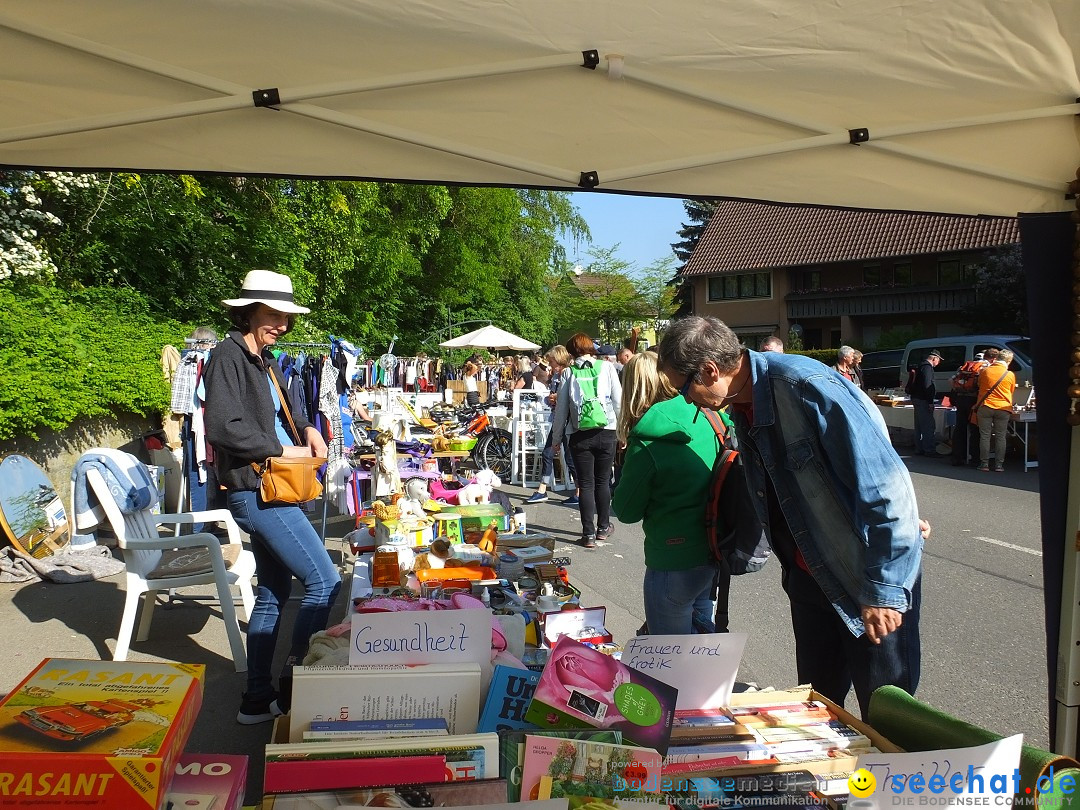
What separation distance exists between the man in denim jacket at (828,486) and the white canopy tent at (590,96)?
477mm

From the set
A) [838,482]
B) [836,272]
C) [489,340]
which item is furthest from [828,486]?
[836,272]

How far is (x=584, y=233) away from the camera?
34.7m

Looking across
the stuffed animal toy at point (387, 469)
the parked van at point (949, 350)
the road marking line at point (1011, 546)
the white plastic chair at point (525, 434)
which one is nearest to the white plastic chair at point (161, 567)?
the stuffed animal toy at point (387, 469)

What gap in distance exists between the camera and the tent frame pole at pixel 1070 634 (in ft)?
7.02

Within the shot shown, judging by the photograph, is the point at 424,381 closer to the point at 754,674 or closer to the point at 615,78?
the point at 754,674

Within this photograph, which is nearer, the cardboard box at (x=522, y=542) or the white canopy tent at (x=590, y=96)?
the white canopy tent at (x=590, y=96)

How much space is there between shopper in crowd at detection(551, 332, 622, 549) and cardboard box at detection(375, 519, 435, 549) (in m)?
2.77

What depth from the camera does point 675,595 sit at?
123 inches

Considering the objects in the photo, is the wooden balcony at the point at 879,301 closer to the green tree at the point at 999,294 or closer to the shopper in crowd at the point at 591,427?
the green tree at the point at 999,294

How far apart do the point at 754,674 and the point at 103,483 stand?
391 centimetres

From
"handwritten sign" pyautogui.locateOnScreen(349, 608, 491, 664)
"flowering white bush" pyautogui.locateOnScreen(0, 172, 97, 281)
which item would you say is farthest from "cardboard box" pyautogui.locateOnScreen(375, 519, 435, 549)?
"flowering white bush" pyautogui.locateOnScreen(0, 172, 97, 281)

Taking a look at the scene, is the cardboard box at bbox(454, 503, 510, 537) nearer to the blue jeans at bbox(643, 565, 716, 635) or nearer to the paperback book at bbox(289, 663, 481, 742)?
the blue jeans at bbox(643, 565, 716, 635)

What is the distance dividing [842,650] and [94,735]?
89.9 inches

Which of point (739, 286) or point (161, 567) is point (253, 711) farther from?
point (739, 286)
